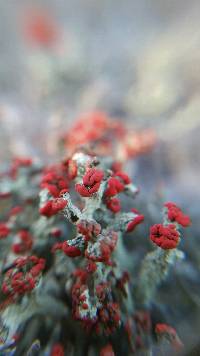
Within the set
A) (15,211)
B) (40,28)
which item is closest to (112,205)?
(15,211)

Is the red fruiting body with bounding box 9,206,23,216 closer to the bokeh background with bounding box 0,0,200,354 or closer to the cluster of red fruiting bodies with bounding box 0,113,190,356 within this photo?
the cluster of red fruiting bodies with bounding box 0,113,190,356

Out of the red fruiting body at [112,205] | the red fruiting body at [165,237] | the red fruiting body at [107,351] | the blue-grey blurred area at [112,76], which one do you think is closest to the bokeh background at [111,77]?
the blue-grey blurred area at [112,76]

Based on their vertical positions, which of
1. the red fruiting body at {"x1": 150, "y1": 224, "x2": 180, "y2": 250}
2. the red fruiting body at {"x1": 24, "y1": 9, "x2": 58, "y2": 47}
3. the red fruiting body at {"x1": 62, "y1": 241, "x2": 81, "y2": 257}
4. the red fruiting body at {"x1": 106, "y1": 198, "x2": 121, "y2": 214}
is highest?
the red fruiting body at {"x1": 24, "y1": 9, "x2": 58, "y2": 47}

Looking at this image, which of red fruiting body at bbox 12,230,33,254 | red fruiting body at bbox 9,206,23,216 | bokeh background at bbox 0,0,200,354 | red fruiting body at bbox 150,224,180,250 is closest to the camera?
red fruiting body at bbox 150,224,180,250

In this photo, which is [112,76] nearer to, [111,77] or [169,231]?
[111,77]

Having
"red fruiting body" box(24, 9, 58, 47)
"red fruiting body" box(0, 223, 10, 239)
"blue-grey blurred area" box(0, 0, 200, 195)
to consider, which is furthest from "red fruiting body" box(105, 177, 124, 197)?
"red fruiting body" box(24, 9, 58, 47)

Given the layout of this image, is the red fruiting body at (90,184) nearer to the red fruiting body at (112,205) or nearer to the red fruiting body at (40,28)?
the red fruiting body at (112,205)
